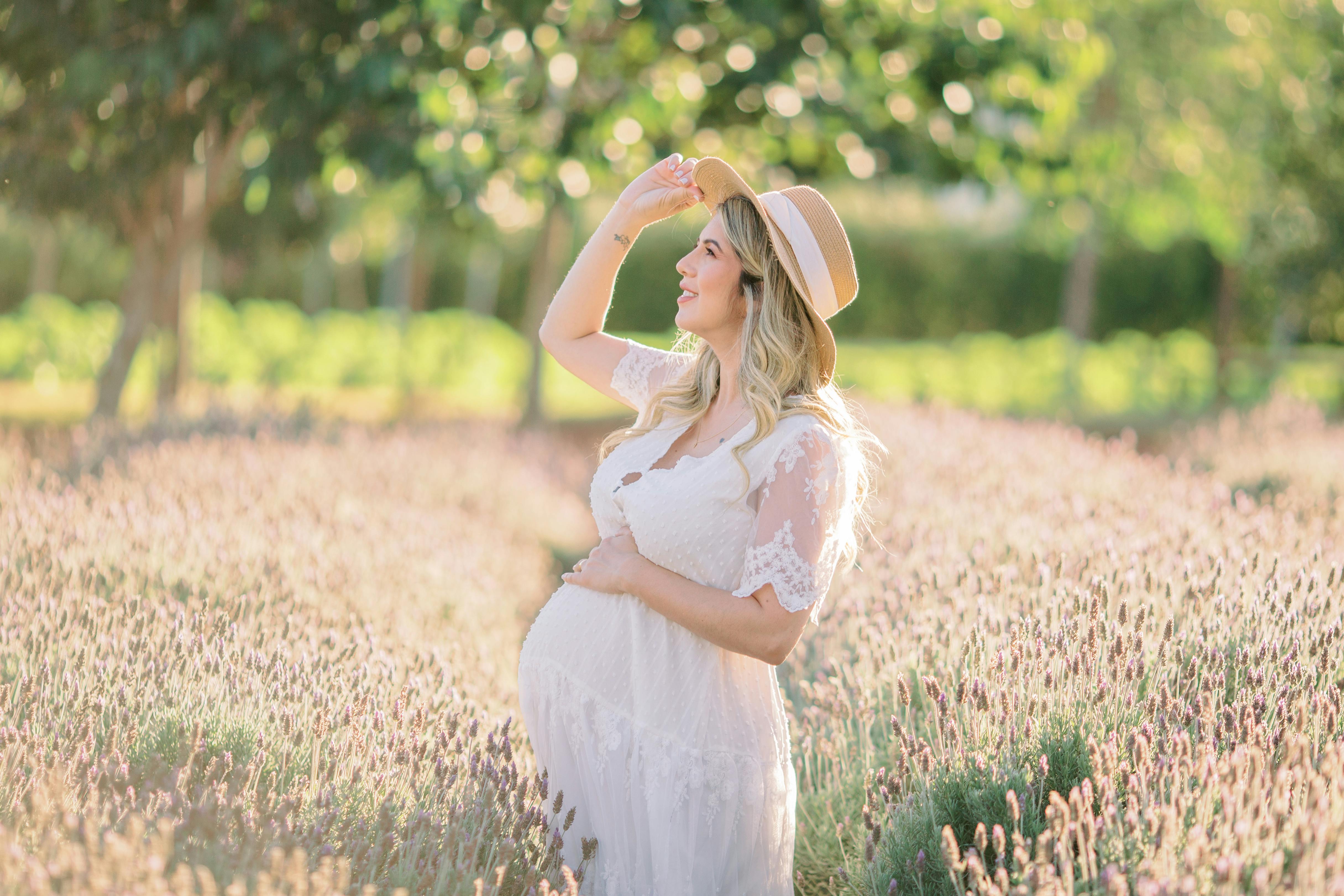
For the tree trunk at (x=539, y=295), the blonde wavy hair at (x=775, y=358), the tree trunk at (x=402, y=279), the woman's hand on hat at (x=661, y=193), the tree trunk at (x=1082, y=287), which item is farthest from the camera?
the tree trunk at (x=1082, y=287)

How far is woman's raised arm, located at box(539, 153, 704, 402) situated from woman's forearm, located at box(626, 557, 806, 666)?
2.09ft

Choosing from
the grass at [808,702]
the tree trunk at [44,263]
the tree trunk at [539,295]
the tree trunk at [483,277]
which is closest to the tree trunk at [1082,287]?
the tree trunk at [539,295]

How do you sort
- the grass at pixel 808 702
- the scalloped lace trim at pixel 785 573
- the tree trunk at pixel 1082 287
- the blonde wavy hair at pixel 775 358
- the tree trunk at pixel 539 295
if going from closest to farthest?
the grass at pixel 808 702 < the scalloped lace trim at pixel 785 573 < the blonde wavy hair at pixel 775 358 < the tree trunk at pixel 539 295 < the tree trunk at pixel 1082 287

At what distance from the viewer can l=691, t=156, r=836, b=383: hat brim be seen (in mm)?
2398

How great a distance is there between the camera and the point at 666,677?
2438mm

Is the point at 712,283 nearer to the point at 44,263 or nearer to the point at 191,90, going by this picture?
the point at 191,90

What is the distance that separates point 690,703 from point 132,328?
6.67 m

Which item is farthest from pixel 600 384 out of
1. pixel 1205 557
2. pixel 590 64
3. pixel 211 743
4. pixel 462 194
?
pixel 590 64

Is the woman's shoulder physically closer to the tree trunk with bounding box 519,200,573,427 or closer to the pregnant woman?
the pregnant woman

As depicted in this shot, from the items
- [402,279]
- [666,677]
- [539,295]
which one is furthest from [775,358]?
[402,279]

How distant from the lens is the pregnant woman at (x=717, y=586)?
226 centimetres

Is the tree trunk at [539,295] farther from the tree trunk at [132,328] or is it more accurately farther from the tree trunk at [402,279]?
the tree trunk at [132,328]

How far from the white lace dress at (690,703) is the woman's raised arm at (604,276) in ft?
1.81

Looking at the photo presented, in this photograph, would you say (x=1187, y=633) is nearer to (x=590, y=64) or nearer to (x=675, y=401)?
(x=675, y=401)
